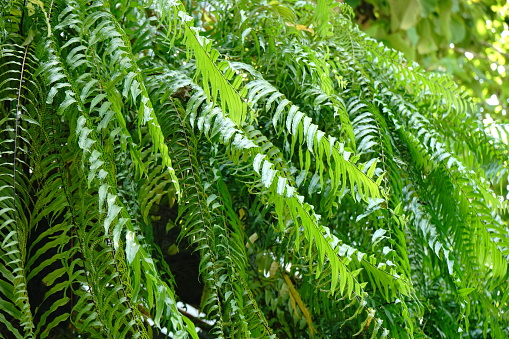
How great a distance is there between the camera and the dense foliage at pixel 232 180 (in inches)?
27.1

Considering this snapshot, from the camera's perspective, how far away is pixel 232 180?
95 centimetres

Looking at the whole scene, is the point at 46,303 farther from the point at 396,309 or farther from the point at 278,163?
the point at 396,309

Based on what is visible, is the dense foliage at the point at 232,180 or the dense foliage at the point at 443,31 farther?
the dense foliage at the point at 443,31

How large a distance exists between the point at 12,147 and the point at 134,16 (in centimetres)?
42

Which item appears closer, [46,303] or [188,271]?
[46,303]

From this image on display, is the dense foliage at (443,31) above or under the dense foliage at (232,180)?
under

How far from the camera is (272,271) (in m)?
1.09

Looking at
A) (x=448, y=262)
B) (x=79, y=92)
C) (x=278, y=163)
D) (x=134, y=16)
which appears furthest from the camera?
(x=134, y=16)

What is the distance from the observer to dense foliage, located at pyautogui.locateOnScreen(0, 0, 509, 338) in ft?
2.26

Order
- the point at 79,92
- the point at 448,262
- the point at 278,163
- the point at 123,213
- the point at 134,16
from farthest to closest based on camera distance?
the point at 134,16, the point at 448,262, the point at 278,163, the point at 79,92, the point at 123,213

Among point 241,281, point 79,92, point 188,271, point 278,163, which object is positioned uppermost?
point 79,92

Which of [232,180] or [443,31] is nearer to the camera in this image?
[232,180]

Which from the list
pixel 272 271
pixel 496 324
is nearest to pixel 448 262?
pixel 496 324

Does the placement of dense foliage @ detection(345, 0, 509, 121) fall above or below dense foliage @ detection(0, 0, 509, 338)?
below
